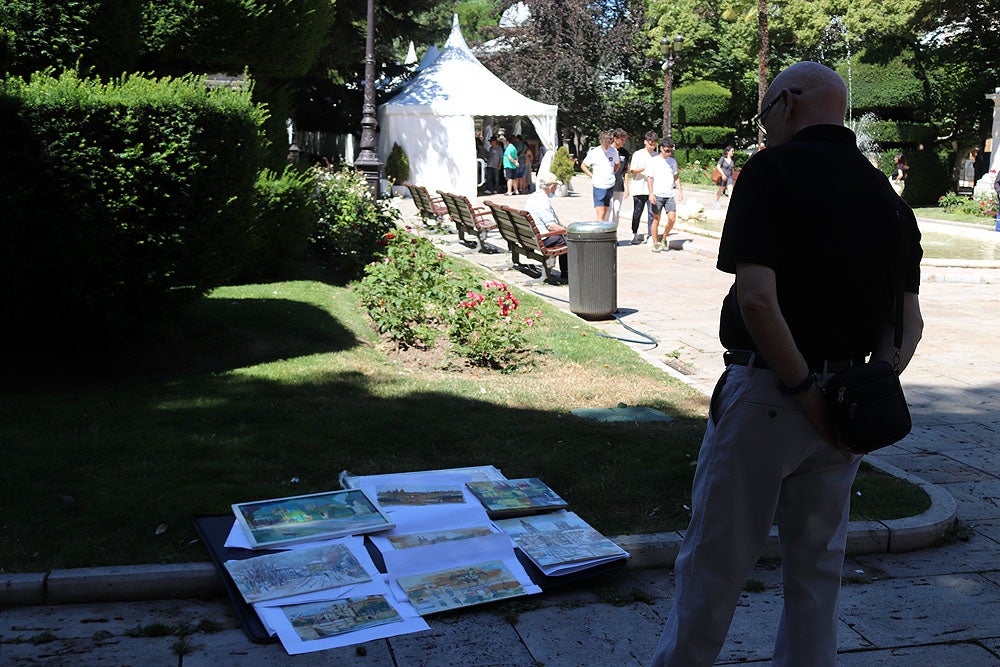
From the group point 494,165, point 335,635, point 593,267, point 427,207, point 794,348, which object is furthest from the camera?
point 494,165

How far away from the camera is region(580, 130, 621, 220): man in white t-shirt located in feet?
56.4

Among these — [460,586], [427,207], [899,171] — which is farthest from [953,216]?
[460,586]

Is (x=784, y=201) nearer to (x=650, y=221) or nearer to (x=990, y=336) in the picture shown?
(x=990, y=336)

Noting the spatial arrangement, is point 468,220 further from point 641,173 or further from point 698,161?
point 698,161

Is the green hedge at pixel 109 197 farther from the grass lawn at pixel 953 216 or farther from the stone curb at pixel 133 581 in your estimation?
the grass lawn at pixel 953 216

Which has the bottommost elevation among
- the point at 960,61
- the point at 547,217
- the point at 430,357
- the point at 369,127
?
the point at 430,357

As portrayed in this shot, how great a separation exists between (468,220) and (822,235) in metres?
15.3

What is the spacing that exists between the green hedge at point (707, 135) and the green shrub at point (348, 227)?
3609 centimetres

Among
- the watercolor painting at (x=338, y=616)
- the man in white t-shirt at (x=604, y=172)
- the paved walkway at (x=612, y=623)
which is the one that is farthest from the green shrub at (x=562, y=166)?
the watercolor painting at (x=338, y=616)

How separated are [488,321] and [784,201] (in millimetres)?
6124

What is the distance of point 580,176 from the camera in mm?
44656

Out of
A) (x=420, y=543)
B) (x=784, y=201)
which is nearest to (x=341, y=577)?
(x=420, y=543)

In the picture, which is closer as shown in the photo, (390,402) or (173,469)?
(173,469)

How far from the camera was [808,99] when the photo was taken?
9.62 ft
